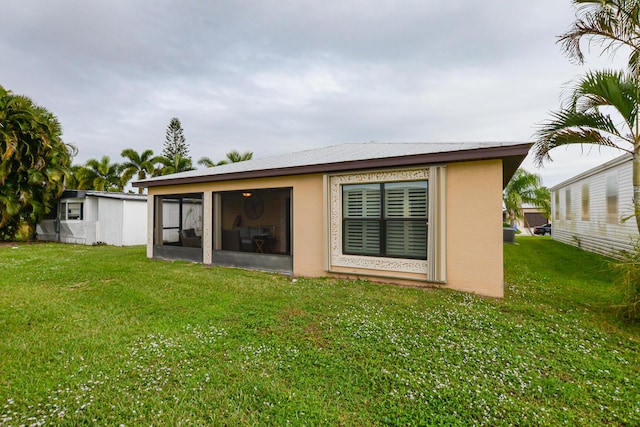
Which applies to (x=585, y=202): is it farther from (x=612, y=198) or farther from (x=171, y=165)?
(x=171, y=165)

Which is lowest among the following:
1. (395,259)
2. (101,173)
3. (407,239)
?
(395,259)

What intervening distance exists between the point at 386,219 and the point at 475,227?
1670mm

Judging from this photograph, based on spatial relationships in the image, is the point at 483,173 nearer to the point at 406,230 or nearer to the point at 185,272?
the point at 406,230

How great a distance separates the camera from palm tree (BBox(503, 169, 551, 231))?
20984 millimetres

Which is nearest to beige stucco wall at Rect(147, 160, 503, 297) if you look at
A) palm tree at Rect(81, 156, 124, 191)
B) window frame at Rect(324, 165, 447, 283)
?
window frame at Rect(324, 165, 447, 283)

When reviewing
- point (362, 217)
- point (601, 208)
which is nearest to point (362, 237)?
point (362, 217)

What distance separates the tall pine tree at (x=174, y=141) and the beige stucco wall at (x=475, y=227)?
1214 inches

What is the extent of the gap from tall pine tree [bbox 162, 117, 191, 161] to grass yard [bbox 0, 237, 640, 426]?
91.0 ft

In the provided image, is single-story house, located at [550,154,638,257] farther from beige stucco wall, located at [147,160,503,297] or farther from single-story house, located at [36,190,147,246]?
single-story house, located at [36,190,147,246]

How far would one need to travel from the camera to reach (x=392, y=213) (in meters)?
6.05

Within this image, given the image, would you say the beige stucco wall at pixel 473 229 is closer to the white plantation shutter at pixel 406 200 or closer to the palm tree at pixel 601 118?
the white plantation shutter at pixel 406 200

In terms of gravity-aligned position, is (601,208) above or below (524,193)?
below

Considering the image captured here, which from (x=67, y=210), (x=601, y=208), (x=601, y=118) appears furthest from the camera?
(x=67, y=210)

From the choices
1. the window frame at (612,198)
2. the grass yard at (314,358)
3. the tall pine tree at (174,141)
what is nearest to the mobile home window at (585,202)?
the window frame at (612,198)
